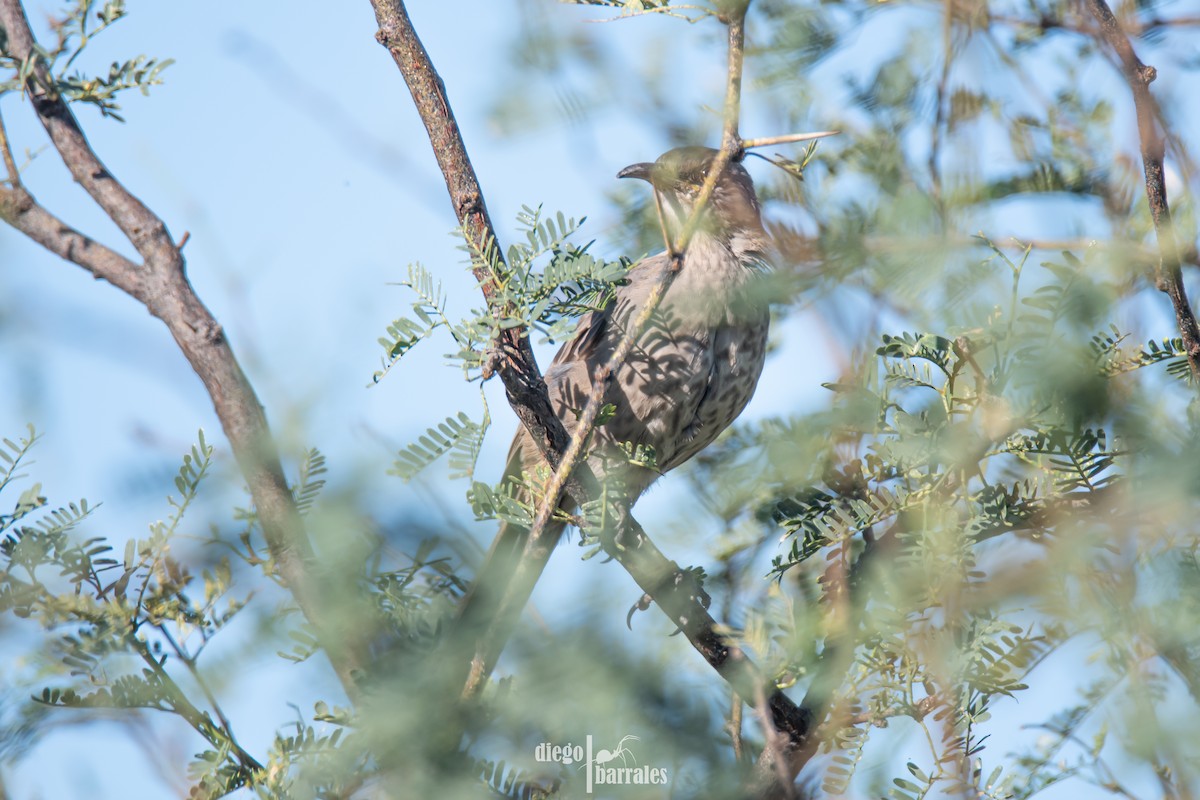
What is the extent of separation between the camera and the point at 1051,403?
5.12 ft

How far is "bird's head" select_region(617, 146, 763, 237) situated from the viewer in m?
3.73

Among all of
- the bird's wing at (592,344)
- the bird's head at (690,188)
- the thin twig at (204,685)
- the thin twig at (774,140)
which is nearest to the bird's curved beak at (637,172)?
the bird's head at (690,188)

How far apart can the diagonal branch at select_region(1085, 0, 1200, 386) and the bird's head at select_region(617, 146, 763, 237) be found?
5.34 ft

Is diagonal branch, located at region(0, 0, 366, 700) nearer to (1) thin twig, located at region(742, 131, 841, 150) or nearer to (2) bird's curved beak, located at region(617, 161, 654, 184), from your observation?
(1) thin twig, located at region(742, 131, 841, 150)

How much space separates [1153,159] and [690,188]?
226 centimetres

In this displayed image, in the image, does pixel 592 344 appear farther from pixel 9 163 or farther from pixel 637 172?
pixel 9 163

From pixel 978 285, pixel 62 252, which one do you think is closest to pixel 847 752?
pixel 978 285

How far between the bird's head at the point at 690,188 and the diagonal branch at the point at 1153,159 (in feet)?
5.34

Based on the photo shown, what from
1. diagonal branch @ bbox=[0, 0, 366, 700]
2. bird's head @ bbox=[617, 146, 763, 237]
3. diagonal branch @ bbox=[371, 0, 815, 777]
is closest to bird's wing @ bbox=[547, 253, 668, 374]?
bird's head @ bbox=[617, 146, 763, 237]

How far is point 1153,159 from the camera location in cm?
192

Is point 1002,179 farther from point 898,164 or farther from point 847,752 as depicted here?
point 847,752

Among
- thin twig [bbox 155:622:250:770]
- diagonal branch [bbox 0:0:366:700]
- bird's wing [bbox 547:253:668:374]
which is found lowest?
thin twig [bbox 155:622:250:770]

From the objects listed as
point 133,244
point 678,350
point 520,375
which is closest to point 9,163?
point 133,244

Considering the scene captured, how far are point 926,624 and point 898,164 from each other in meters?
0.94
